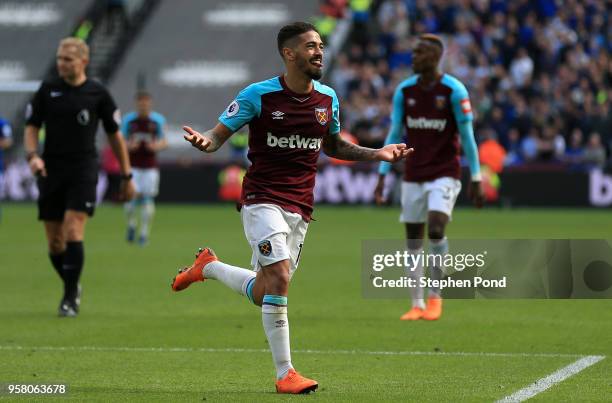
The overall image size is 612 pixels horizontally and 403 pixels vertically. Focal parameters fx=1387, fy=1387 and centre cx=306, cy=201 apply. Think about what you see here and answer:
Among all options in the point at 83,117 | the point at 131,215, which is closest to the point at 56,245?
the point at 83,117

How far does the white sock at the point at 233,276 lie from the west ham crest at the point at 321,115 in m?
1.06

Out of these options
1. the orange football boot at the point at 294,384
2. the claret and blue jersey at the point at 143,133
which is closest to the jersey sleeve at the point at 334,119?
the orange football boot at the point at 294,384

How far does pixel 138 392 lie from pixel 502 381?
2257 mm

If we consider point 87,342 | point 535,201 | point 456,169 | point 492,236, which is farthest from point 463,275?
point 535,201

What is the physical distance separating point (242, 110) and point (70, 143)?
4257mm

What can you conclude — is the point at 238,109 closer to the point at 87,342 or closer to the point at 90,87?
the point at 87,342

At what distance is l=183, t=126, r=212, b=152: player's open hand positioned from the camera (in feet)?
25.9

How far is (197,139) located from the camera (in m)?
7.96

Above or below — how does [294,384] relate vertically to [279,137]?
below

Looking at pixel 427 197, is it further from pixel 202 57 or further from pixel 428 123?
pixel 202 57

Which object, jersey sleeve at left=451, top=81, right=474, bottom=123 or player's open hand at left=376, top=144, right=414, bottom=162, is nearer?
player's open hand at left=376, top=144, right=414, bottom=162

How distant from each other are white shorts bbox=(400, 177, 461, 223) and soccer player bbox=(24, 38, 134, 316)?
271 centimetres

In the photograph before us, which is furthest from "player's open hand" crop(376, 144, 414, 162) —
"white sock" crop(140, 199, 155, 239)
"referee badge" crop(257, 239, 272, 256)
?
"white sock" crop(140, 199, 155, 239)

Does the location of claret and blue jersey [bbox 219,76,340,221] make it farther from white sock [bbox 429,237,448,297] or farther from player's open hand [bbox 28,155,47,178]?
white sock [bbox 429,237,448,297]
